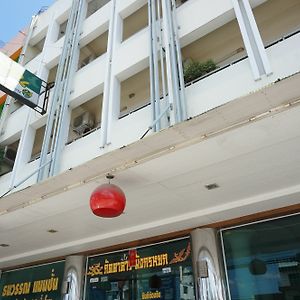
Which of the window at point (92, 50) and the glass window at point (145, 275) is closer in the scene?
the glass window at point (145, 275)

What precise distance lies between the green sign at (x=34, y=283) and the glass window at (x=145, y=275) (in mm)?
1127

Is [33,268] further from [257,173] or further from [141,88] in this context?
[257,173]

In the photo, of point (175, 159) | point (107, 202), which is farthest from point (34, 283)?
point (175, 159)

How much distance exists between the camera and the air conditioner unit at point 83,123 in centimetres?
813

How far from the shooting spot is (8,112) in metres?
9.46

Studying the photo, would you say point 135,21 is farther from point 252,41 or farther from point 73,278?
point 73,278

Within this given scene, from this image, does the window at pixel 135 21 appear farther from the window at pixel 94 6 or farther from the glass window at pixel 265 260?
the glass window at pixel 265 260

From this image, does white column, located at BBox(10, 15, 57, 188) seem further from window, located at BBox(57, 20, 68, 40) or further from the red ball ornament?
the red ball ornament

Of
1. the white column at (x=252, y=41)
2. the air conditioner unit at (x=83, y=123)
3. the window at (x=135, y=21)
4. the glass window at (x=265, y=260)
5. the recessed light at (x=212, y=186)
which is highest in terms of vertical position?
the window at (x=135, y=21)

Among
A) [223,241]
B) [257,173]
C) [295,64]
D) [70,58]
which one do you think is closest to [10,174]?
[70,58]

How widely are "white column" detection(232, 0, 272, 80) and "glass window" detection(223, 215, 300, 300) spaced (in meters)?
2.55

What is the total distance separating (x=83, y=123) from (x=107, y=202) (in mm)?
4565

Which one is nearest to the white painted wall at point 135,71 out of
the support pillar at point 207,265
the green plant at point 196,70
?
the green plant at point 196,70

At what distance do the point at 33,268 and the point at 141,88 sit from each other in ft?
18.7
